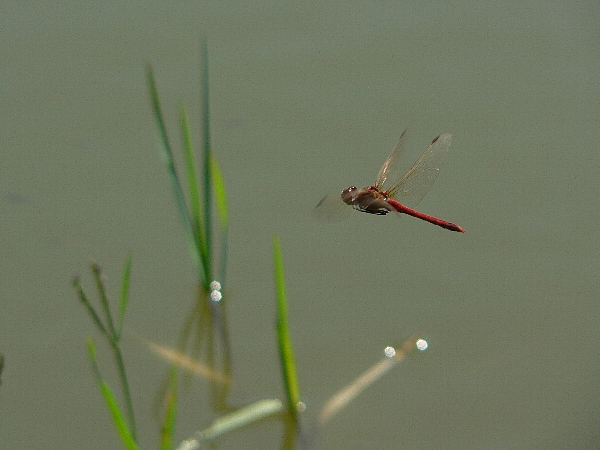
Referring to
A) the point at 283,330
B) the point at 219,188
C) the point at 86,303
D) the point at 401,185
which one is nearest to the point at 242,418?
the point at 283,330

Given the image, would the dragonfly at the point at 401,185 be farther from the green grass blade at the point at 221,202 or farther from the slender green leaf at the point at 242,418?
the slender green leaf at the point at 242,418

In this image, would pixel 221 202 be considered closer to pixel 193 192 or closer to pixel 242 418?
pixel 193 192

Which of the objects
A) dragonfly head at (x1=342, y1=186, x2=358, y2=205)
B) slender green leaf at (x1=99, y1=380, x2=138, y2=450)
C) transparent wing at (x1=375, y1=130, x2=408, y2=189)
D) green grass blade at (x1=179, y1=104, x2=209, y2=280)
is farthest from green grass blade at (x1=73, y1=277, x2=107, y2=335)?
transparent wing at (x1=375, y1=130, x2=408, y2=189)

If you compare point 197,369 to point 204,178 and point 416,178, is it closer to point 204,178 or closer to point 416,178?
point 204,178

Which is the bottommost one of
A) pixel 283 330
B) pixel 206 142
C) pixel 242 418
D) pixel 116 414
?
pixel 242 418

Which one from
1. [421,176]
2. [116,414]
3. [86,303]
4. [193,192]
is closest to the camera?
[116,414]

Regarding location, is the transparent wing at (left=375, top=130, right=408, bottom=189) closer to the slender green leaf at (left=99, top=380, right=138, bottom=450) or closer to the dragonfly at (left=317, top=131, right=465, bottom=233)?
the dragonfly at (left=317, top=131, right=465, bottom=233)

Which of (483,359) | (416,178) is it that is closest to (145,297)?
(416,178)

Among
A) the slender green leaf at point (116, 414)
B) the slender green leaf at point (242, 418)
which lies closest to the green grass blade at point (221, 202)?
the slender green leaf at point (242, 418)
